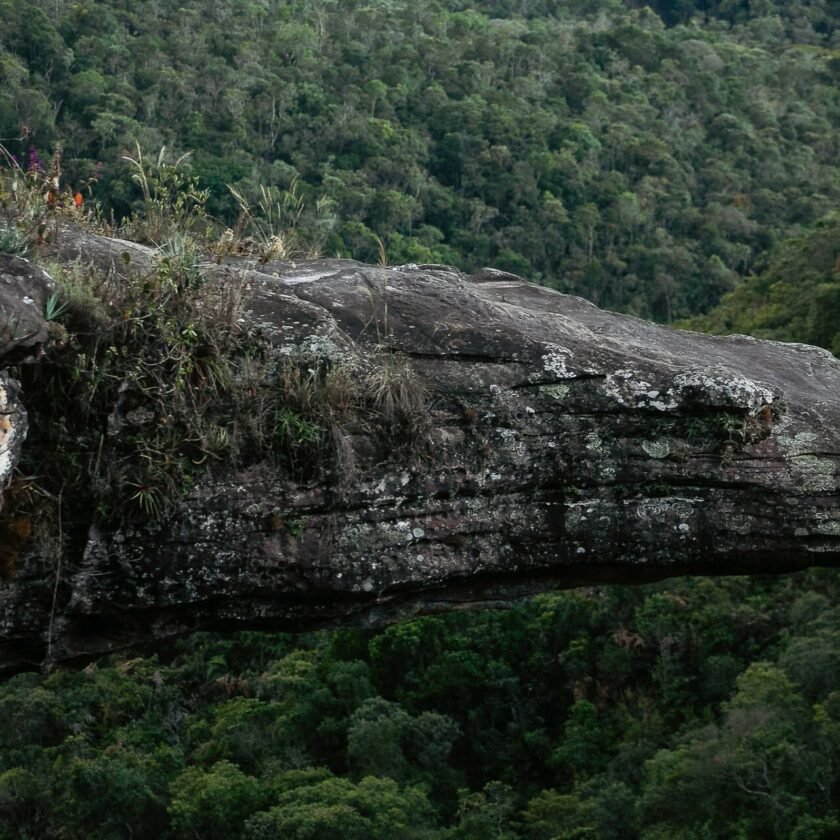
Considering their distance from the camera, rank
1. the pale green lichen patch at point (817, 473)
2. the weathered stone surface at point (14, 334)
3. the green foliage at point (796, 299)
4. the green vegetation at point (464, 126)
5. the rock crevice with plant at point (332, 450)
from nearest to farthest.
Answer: the weathered stone surface at point (14, 334), the rock crevice with plant at point (332, 450), the pale green lichen patch at point (817, 473), the green foliage at point (796, 299), the green vegetation at point (464, 126)

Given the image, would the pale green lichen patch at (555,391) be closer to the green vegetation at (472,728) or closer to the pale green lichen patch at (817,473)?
the pale green lichen patch at (817,473)

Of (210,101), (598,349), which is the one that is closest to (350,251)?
(210,101)

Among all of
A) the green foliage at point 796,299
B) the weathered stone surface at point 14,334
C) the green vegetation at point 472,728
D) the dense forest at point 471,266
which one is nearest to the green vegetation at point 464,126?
the dense forest at point 471,266

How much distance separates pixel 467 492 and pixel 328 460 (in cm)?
68

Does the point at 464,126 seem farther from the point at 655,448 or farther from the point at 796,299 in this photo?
the point at 655,448

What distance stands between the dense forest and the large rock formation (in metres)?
0.71

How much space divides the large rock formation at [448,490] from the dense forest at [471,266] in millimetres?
711

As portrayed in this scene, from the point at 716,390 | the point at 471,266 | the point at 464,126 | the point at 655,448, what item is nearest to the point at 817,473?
the point at 716,390

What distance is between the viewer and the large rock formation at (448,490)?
5246mm

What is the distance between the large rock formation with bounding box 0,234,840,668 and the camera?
5246 millimetres

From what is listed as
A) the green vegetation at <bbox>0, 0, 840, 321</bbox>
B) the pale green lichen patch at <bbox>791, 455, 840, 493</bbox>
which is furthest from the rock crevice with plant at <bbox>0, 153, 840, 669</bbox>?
the green vegetation at <bbox>0, 0, 840, 321</bbox>

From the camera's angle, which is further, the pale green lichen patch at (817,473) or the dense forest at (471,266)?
the dense forest at (471,266)

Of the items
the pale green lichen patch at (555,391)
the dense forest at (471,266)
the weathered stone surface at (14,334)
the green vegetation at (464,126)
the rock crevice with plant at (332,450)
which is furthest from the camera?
the green vegetation at (464,126)

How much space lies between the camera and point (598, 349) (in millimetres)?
6035
